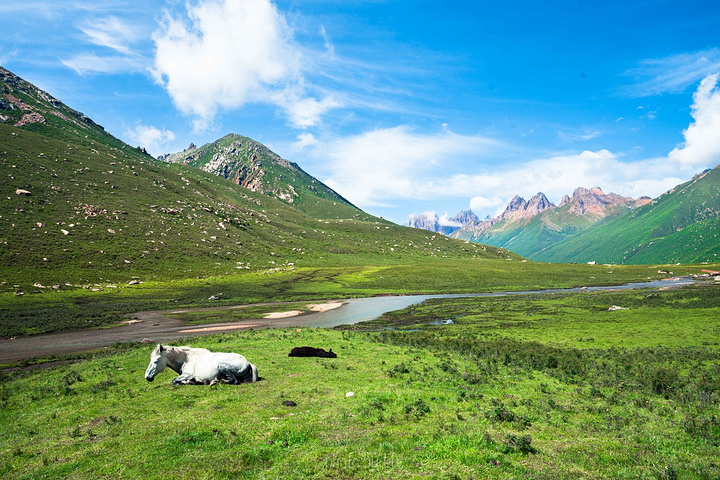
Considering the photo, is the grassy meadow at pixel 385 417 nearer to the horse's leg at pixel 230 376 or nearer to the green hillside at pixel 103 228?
the horse's leg at pixel 230 376

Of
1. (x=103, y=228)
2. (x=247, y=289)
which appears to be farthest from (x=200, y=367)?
(x=103, y=228)

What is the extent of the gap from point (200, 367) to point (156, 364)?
105 inches

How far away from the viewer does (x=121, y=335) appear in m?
46.6

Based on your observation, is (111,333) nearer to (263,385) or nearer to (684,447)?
(263,385)

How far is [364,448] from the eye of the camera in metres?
11.3

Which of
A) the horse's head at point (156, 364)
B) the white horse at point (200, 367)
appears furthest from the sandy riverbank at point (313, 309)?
the horse's head at point (156, 364)

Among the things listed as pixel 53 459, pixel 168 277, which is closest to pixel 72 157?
pixel 168 277

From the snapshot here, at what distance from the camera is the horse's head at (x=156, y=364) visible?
1952 cm

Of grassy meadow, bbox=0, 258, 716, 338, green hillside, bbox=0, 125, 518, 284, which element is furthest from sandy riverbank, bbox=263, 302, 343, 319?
green hillside, bbox=0, 125, 518, 284

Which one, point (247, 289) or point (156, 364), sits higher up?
point (247, 289)

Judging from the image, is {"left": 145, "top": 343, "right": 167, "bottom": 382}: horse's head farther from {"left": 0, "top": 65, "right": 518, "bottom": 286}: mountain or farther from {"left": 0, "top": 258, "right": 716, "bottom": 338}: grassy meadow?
{"left": 0, "top": 65, "right": 518, "bottom": 286}: mountain

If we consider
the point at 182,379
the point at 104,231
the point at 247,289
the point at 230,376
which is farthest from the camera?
the point at 104,231

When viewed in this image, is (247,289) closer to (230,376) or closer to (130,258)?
(130,258)

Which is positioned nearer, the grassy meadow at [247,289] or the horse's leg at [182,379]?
the horse's leg at [182,379]
